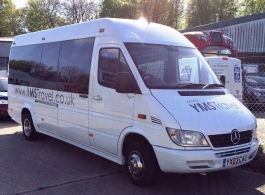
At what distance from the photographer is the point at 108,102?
6.23m

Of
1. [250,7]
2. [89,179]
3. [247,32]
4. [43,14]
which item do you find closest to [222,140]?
[89,179]

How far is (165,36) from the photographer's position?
6629 mm

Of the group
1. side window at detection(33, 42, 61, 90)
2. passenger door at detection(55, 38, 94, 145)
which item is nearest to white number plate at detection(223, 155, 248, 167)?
passenger door at detection(55, 38, 94, 145)

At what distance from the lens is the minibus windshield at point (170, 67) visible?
584 cm

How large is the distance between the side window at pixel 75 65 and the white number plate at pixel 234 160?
284 cm

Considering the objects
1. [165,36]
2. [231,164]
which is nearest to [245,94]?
[165,36]

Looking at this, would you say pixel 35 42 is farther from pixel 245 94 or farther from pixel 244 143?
pixel 245 94

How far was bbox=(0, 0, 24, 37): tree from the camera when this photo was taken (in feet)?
190

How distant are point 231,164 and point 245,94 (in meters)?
9.16

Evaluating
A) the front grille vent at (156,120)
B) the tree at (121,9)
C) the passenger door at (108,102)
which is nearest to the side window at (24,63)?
the passenger door at (108,102)

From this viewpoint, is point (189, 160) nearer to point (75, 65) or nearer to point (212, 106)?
point (212, 106)

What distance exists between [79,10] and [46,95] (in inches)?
1815

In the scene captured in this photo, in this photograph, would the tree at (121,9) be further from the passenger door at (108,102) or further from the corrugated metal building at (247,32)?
the passenger door at (108,102)

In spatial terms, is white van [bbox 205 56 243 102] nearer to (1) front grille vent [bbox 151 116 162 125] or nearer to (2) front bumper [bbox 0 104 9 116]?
(1) front grille vent [bbox 151 116 162 125]
